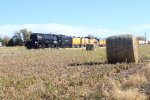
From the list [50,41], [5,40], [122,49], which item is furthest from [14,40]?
[122,49]

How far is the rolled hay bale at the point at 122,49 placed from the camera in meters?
23.5

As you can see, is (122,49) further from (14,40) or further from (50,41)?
(14,40)

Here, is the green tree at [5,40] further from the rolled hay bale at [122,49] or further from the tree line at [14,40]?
the rolled hay bale at [122,49]

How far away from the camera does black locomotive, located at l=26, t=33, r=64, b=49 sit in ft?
218

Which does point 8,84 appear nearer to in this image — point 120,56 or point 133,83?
point 133,83

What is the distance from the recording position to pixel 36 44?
217 feet

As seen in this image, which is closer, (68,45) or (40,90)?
A: (40,90)

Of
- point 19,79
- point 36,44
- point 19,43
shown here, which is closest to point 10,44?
point 19,43

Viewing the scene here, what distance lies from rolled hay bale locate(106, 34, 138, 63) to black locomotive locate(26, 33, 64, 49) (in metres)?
42.7

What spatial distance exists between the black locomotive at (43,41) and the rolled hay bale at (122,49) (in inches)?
1680

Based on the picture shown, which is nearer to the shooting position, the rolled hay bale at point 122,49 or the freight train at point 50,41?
the rolled hay bale at point 122,49

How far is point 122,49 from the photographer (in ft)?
77.7

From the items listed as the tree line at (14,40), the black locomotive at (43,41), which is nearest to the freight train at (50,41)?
the black locomotive at (43,41)

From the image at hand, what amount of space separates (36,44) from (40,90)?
54349mm
